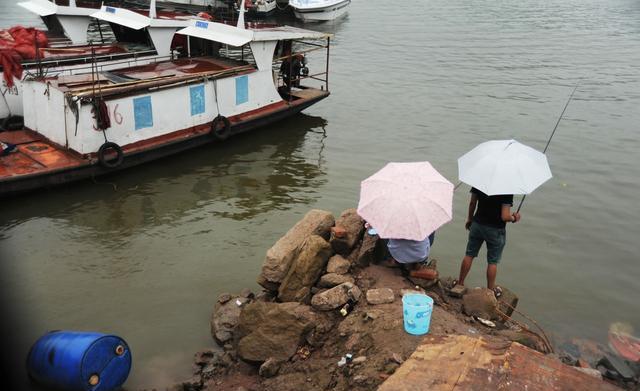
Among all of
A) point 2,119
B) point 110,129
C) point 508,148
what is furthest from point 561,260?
point 2,119

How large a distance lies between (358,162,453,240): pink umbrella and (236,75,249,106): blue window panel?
29.5 ft

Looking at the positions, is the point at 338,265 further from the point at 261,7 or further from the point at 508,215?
the point at 261,7

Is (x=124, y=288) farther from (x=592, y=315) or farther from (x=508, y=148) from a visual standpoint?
(x=592, y=315)

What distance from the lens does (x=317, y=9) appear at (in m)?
39.5

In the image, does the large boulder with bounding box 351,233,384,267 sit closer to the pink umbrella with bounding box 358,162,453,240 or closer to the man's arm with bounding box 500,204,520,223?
the pink umbrella with bounding box 358,162,453,240

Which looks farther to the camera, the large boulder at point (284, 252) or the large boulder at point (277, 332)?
the large boulder at point (284, 252)

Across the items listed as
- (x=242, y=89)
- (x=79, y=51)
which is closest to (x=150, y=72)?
(x=242, y=89)

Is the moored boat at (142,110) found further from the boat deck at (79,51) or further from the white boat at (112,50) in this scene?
the boat deck at (79,51)

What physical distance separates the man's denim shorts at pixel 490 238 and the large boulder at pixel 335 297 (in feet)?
6.37

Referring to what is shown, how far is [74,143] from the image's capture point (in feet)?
39.7

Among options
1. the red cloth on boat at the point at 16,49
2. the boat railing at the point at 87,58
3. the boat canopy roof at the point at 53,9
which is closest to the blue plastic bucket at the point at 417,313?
the red cloth on boat at the point at 16,49

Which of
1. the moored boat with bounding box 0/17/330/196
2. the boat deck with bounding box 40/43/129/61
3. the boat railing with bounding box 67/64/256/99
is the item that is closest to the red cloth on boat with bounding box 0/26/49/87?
the boat deck with bounding box 40/43/129/61

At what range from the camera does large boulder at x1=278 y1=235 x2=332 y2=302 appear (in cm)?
725

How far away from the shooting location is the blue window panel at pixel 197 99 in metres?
13.8
